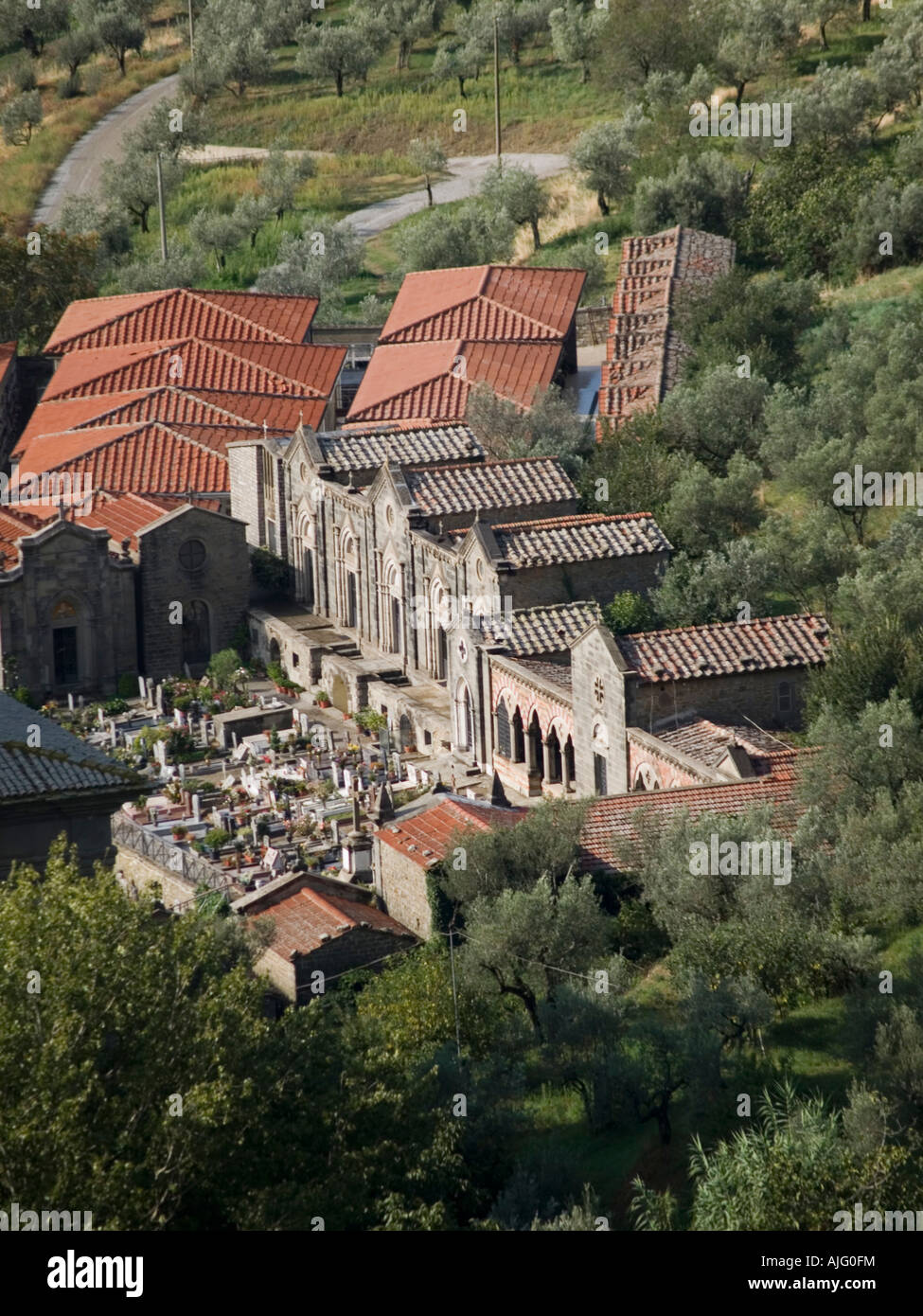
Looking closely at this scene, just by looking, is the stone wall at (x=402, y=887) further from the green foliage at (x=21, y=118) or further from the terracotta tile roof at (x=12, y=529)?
the green foliage at (x=21, y=118)

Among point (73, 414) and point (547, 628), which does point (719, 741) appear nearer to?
point (547, 628)

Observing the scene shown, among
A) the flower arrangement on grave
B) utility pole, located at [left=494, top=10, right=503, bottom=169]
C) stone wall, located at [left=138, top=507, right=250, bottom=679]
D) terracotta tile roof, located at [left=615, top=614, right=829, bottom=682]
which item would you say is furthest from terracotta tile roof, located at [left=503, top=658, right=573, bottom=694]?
utility pole, located at [left=494, top=10, right=503, bottom=169]

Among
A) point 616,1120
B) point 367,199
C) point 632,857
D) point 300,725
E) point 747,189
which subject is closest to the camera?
point 616,1120

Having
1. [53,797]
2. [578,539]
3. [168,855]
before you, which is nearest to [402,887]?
[168,855]

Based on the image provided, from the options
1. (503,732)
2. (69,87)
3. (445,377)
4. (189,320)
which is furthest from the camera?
(69,87)

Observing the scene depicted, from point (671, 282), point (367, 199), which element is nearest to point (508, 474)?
point (671, 282)
